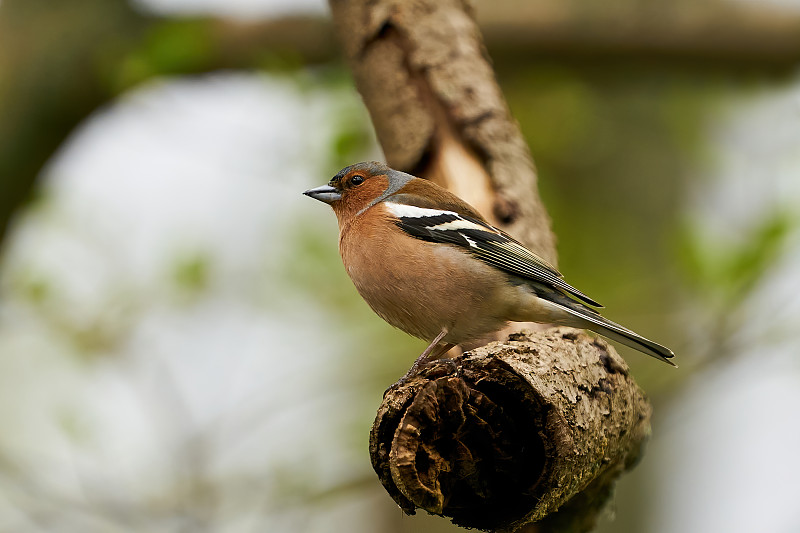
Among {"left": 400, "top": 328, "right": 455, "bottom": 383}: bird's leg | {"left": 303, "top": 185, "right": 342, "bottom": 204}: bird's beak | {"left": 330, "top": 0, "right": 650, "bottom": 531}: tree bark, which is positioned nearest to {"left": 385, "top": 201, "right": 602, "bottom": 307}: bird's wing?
{"left": 330, "top": 0, "right": 650, "bottom": 531}: tree bark

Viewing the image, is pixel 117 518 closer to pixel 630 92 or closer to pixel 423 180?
pixel 423 180

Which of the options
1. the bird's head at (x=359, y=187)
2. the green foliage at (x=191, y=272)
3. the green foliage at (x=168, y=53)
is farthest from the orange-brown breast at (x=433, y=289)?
the green foliage at (x=191, y=272)

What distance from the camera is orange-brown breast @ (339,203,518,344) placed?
13.1 ft

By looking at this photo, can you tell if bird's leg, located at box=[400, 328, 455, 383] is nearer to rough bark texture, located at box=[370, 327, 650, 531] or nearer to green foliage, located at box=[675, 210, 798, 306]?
rough bark texture, located at box=[370, 327, 650, 531]

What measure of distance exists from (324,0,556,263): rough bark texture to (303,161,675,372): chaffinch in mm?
270

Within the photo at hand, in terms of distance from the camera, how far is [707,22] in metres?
6.29

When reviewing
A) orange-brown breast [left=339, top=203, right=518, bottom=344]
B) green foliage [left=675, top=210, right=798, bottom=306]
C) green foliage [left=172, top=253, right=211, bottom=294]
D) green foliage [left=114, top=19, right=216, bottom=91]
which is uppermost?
green foliage [left=114, top=19, right=216, bottom=91]

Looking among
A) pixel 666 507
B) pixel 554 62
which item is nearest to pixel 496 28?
pixel 554 62

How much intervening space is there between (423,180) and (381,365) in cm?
387

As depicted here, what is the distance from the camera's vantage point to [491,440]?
2752 millimetres

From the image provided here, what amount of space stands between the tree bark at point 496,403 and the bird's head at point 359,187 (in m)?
0.26

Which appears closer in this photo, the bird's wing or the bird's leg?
the bird's leg

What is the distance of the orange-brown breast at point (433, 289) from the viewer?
401cm

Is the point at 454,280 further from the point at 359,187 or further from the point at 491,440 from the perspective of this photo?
the point at 491,440
